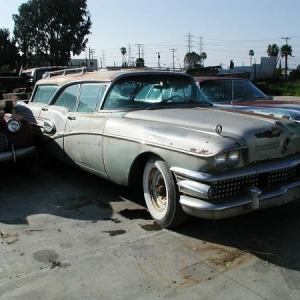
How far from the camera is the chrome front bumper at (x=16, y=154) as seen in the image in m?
5.56

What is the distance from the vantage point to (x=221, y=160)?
353 cm

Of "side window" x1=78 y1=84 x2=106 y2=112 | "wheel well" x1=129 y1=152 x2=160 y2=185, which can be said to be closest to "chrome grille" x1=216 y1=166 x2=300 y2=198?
"wheel well" x1=129 y1=152 x2=160 y2=185

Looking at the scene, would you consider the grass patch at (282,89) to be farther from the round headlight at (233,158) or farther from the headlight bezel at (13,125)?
the round headlight at (233,158)

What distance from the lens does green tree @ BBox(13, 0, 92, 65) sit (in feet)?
138

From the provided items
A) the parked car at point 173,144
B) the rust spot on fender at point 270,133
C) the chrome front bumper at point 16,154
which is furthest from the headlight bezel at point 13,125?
the rust spot on fender at point 270,133

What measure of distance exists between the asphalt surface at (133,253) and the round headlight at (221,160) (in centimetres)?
79

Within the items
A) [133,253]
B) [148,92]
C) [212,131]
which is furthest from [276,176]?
[148,92]

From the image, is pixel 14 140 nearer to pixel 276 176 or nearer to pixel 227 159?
pixel 227 159

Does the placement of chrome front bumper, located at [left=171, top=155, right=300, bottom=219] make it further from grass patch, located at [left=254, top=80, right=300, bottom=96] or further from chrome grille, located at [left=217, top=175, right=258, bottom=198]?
grass patch, located at [left=254, top=80, right=300, bottom=96]

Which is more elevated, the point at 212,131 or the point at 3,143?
the point at 212,131

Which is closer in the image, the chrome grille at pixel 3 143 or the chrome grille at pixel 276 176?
the chrome grille at pixel 276 176

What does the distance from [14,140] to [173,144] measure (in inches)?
114

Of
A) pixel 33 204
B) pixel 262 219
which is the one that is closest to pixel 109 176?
pixel 33 204

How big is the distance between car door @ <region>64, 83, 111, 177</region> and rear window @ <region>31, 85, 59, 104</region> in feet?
3.47
